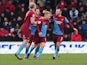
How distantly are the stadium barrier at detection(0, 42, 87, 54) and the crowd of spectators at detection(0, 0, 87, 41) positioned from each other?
0.50 meters

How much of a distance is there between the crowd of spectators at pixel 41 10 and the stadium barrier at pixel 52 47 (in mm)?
499

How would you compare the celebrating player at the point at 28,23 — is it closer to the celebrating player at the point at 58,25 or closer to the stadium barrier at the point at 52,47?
the celebrating player at the point at 58,25

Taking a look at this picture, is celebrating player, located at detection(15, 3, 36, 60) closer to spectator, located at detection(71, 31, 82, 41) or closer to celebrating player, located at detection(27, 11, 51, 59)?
celebrating player, located at detection(27, 11, 51, 59)

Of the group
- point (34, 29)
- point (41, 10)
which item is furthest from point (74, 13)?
point (34, 29)

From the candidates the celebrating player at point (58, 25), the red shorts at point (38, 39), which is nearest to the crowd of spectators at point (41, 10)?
the celebrating player at point (58, 25)

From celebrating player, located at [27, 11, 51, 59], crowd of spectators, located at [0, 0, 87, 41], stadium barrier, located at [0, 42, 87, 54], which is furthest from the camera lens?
crowd of spectators, located at [0, 0, 87, 41]

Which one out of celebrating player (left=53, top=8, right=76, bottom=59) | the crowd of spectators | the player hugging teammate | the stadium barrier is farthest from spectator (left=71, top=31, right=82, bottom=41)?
the player hugging teammate

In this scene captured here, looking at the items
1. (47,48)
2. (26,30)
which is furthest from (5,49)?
(26,30)

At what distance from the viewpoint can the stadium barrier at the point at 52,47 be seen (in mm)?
22656

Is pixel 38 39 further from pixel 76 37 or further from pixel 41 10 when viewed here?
pixel 41 10

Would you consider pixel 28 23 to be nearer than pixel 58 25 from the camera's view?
Yes

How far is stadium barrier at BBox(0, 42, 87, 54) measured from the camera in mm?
22656

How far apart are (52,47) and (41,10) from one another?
3480 mm

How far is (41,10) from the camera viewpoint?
84.3ft
